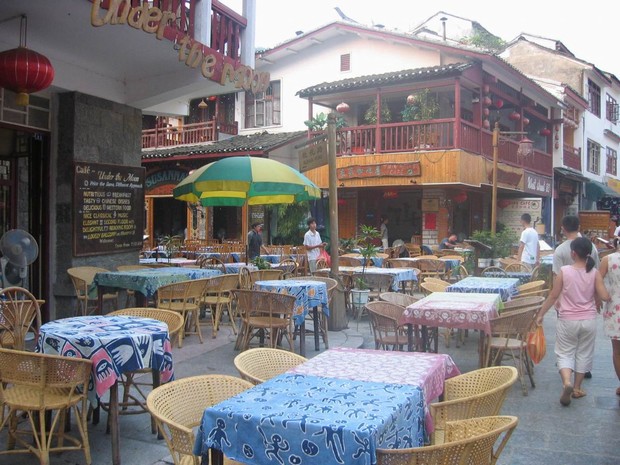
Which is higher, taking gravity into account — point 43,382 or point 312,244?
point 312,244

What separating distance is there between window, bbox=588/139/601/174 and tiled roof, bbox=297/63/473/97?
18.6 m

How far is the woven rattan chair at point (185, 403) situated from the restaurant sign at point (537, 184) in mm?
19328

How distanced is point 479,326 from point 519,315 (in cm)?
43

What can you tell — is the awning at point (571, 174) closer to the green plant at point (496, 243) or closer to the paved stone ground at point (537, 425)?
the green plant at point (496, 243)

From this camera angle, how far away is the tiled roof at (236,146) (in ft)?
59.2

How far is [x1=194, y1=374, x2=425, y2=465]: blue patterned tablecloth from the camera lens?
220 cm

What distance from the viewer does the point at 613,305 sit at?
5.23 metres

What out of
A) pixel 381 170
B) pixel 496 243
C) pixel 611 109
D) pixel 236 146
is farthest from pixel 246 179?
pixel 611 109

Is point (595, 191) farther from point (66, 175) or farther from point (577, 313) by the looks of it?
point (66, 175)

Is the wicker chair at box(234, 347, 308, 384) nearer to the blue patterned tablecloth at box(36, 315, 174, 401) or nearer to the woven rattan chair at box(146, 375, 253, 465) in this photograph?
the woven rattan chair at box(146, 375, 253, 465)

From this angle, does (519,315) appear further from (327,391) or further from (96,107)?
(96,107)

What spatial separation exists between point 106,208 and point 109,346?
5.09 meters

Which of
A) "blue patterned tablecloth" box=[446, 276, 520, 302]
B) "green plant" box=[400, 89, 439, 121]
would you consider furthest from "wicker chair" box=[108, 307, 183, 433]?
"green plant" box=[400, 89, 439, 121]

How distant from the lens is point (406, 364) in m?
3.29
